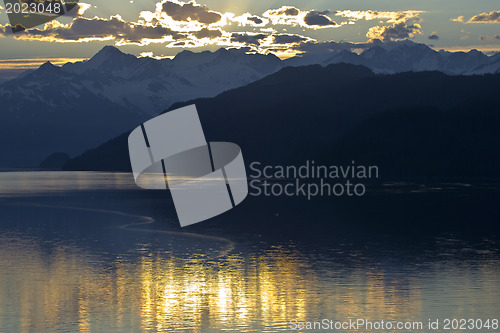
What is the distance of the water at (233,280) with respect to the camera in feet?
175

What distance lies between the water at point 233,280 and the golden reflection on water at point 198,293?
0.09 m

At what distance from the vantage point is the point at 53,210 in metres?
165

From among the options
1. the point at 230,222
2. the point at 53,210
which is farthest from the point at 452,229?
the point at 53,210

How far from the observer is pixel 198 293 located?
61781 millimetres

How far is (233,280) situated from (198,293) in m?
6.91

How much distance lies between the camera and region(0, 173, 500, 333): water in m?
53.4

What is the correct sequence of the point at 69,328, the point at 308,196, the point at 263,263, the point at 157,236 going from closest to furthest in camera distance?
1. the point at 69,328
2. the point at 263,263
3. the point at 157,236
4. the point at 308,196

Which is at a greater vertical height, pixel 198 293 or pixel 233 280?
pixel 198 293

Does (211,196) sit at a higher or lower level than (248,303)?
lower

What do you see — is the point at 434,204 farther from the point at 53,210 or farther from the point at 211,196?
the point at 53,210

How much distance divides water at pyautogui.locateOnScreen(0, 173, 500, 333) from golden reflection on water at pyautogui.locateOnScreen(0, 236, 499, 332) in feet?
0.29

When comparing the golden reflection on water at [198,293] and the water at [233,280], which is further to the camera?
the water at [233,280]

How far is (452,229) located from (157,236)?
1651 inches

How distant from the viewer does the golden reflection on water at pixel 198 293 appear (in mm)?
52438
